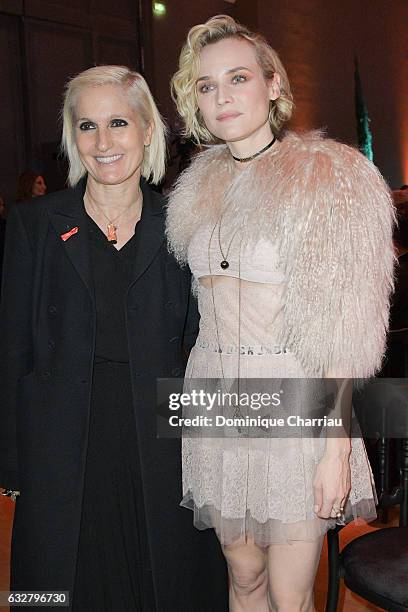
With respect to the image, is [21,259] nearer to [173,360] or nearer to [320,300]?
[173,360]

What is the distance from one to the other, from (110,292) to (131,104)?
0.50m

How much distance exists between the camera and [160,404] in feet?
6.29

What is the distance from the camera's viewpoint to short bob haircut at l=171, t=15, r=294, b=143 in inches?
68.9

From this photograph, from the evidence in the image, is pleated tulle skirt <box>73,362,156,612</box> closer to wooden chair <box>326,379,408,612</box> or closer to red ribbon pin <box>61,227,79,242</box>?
red ribbon pin <box>61,227,79,242</box>

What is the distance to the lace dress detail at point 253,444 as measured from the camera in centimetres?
165

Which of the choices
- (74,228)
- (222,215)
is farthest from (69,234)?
(222,215)

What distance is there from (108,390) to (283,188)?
2.27 ft

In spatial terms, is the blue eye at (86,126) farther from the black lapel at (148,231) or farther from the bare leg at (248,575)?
the bare leg at (248,575)

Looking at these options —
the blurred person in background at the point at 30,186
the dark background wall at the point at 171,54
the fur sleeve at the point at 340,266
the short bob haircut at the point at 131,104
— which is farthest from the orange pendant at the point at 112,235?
the blurred person in background at the point at 30,186

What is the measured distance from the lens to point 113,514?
1981mm

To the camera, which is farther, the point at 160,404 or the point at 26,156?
the point at 26,156

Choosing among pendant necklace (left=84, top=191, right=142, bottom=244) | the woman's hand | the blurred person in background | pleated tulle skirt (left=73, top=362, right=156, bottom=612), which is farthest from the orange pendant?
the blurred person in background

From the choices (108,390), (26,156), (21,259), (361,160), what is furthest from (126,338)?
(26,156)

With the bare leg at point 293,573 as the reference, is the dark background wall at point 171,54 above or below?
above
